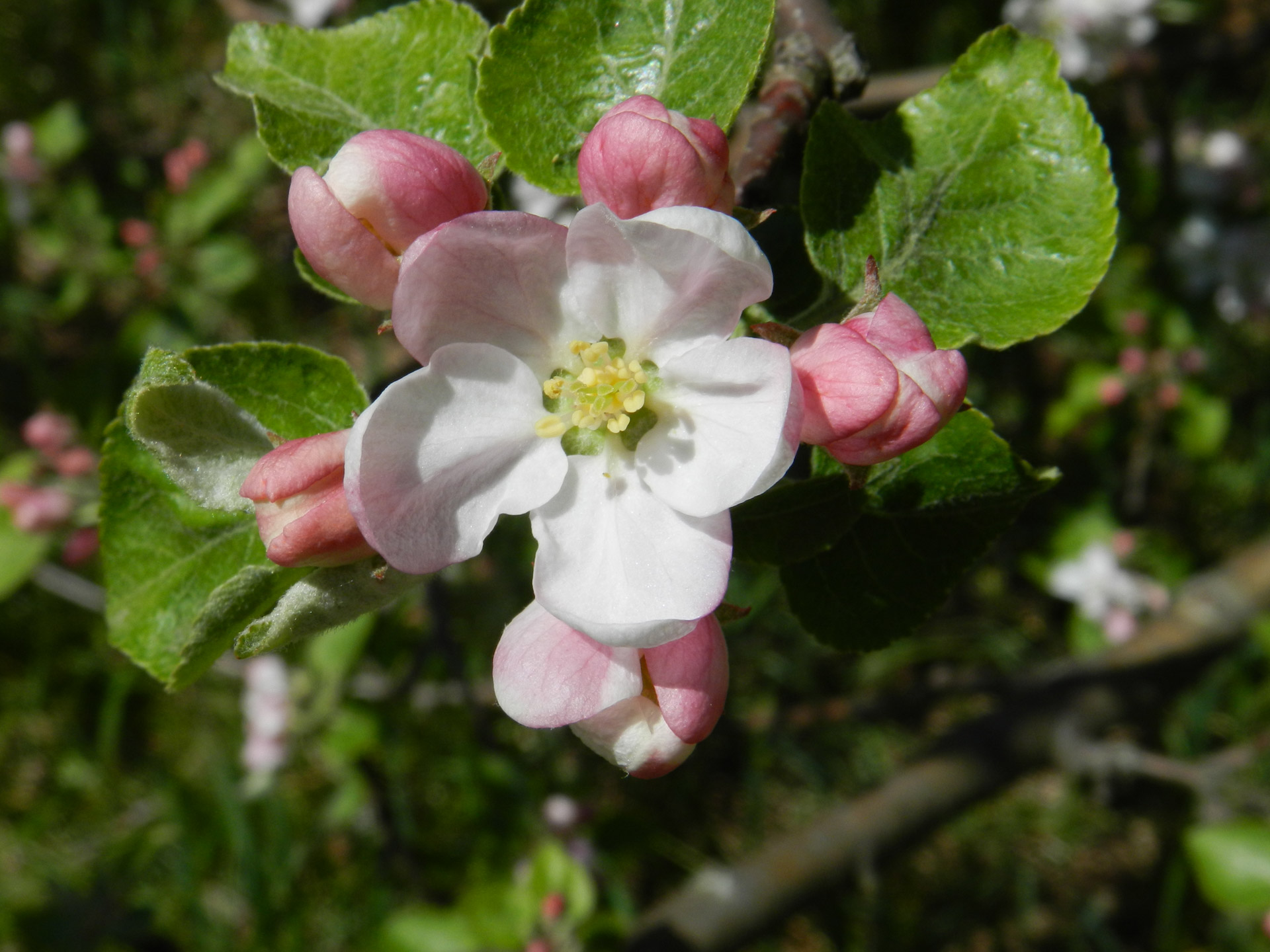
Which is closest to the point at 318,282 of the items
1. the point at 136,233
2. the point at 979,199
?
the point at 979,199

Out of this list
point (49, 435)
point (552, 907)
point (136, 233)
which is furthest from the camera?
point (136, 233)

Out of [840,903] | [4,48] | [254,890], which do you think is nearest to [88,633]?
[254,890]

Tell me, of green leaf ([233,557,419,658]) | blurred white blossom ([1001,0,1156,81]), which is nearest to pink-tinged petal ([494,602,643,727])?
green leaf ([233,557,419,658])

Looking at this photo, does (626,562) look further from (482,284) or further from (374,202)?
(374,202)

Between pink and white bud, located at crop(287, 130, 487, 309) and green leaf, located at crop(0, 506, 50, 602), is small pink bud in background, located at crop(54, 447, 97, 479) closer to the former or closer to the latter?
green leaf, located at crop(0, 506, 50, 602)

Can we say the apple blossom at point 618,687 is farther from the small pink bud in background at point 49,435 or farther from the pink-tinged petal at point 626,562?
the small pink bud in background at point 49,435

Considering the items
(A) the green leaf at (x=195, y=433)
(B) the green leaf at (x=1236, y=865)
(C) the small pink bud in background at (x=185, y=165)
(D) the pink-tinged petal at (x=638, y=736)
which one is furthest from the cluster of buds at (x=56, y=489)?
(B) the green leaf at (x=1236, y=865)
